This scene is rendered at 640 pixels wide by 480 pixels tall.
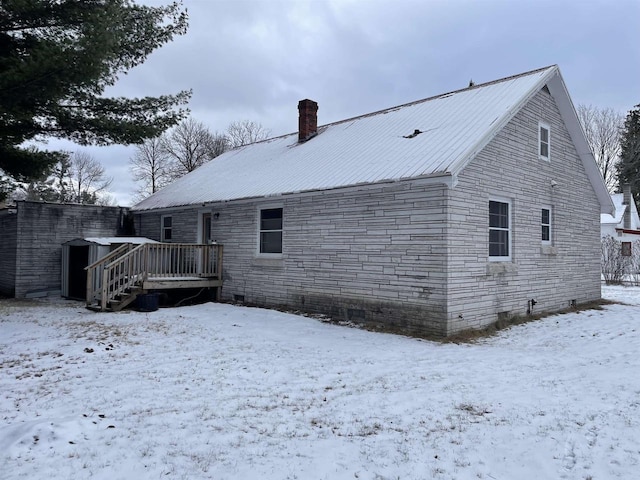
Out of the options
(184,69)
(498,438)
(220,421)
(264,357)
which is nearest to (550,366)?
(498,438)

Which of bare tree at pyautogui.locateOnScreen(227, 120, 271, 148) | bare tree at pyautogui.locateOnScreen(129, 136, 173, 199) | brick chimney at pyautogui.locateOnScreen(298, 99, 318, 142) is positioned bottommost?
brick chimney at pyautogui.locateOnScreen(298, 99, 318, 142)

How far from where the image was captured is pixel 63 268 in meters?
15.4

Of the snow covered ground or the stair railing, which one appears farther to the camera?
the stair railing

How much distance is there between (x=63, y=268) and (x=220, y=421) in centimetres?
1354

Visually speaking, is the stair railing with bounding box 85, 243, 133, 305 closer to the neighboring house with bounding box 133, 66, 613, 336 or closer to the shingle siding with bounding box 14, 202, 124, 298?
the neighboring house with bounding box 133, 66, 613, 336

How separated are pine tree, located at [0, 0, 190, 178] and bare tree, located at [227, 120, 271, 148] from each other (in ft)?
96.9

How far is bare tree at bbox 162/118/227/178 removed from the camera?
129 feet

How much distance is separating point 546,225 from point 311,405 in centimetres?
992

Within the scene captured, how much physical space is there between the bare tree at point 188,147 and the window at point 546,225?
31.4 m

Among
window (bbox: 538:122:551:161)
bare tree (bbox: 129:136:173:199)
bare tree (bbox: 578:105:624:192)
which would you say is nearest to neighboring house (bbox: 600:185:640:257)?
bare tree (bbox: 578:105:624:192)

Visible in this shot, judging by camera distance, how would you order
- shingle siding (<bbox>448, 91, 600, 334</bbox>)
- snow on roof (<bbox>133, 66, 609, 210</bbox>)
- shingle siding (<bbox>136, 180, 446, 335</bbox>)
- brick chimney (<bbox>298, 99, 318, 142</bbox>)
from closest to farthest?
shingle siding (<bbox>136, 180, 446, 335</bbox>)
shingle siding (<bbox>448, 91, 600, 334</bbox>)
snow on roof (<bbox>133, 66, 609, 210</bbox>)
brick chimney (<bbox>298, 99, 318, 142</bbox>)

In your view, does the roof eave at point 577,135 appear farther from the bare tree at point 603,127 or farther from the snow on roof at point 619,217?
the bare tree at point 603,127

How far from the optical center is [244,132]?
42438 millimetres

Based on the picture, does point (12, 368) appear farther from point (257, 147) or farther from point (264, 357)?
point (257, 147)
